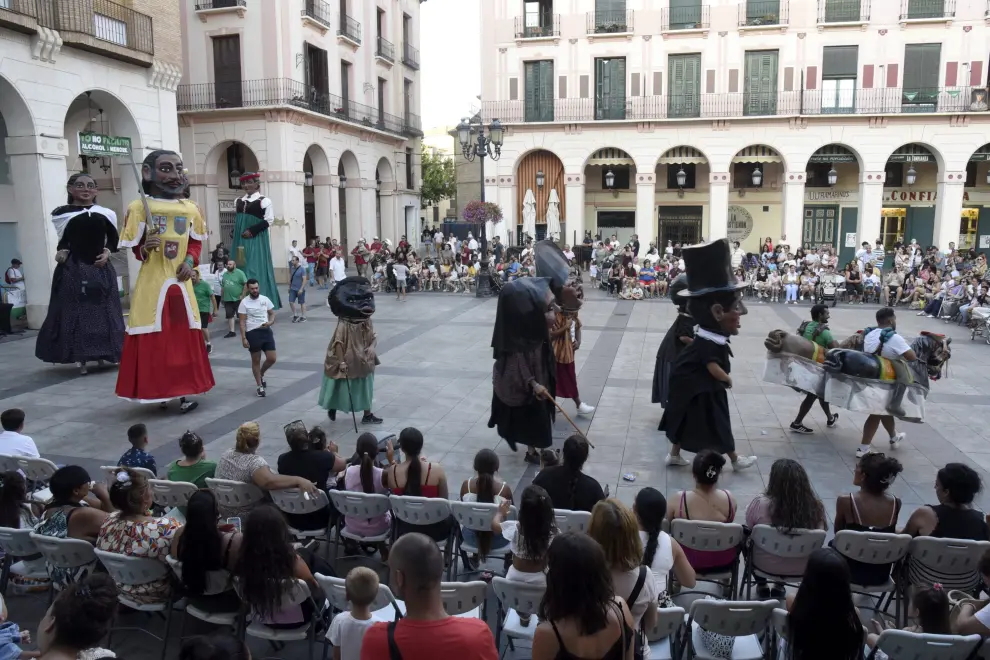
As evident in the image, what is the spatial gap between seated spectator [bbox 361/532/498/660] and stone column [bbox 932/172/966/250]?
1131 inches

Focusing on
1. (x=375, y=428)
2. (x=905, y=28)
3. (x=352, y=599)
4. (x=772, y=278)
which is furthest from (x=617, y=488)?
(x=905, y=28)

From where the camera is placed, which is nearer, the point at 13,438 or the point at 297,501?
the point at 297,501

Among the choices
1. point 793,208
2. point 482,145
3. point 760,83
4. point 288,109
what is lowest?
point 793,208

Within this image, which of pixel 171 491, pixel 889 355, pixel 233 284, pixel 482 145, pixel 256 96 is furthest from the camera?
pixel 256 96

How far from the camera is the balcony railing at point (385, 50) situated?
31.4 meters

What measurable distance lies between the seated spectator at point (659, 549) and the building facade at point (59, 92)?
1265 cm

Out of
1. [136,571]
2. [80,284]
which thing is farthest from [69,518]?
[80,284]

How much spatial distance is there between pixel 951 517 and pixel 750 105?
2567cm

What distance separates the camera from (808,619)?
Result: 10.4ft

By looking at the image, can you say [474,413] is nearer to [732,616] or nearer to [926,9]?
[732,616]

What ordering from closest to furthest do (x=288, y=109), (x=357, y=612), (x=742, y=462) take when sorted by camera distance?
1. (x=357, y=612)
2. (x=742, y=462)
3. (x=288, y=109)

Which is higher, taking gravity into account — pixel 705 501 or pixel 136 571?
pixel 705 501

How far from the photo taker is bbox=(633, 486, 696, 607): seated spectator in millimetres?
3861

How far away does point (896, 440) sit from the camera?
309 inches
